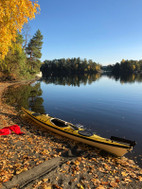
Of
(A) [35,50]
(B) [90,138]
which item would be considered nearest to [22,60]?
(A) [35,50]

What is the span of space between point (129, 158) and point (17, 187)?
23.2 feet

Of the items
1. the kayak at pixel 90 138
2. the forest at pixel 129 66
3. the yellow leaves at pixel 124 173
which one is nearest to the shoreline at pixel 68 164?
the yellow leaves at pixel 124 173

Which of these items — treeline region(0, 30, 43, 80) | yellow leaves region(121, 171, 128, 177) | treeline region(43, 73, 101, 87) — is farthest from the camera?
treeline region(43, 73, 101, 87)

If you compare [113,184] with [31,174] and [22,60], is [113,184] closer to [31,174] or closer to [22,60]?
[31,174]

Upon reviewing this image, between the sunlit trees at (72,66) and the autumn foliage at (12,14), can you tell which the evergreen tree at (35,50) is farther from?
the sunlit trees at (72,66)

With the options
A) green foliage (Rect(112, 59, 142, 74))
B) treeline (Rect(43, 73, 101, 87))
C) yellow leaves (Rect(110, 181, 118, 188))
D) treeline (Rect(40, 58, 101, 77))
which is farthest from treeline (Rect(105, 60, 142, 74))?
yellow leaves (Rect(110, 181, 118, 188))

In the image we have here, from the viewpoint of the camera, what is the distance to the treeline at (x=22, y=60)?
3631 centimetres

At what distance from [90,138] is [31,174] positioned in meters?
4.51

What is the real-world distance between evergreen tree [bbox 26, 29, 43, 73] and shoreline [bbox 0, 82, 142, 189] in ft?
165

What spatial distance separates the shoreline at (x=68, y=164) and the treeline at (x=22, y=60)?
71.2ft

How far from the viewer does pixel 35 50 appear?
54531 mm

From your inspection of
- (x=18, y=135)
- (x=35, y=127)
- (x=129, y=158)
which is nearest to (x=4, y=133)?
(x=18, y=135)

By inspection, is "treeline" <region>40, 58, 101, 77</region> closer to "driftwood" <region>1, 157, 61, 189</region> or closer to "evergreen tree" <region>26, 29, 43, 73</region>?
"evergreen tree" <region>26, 29, 43, 73</region>

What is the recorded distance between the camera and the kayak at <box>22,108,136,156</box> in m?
7.55
